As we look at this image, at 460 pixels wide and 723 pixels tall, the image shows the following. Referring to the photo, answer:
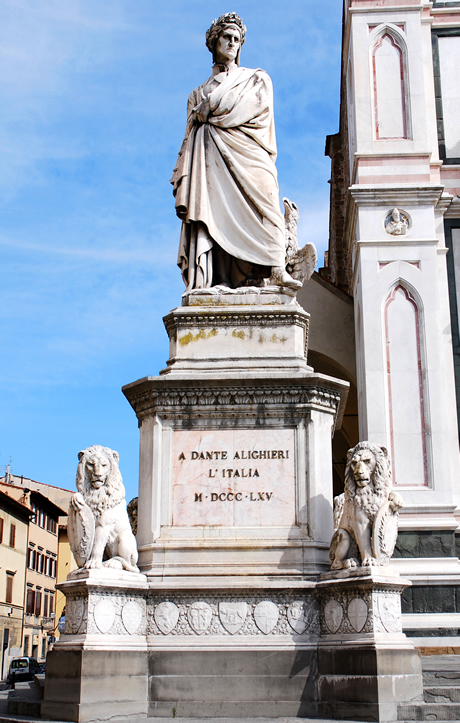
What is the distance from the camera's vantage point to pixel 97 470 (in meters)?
8.77

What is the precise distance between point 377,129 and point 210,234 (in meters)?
7.66

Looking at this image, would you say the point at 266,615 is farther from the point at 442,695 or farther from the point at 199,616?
the point at 442,695

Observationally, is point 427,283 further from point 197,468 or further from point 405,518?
point 197,468

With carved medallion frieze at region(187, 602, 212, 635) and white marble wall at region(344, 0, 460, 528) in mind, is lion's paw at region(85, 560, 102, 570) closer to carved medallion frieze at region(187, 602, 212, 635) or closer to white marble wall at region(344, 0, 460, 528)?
carved medallion frieze at region(187, 602, 212, 635)

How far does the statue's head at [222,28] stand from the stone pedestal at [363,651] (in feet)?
22.1

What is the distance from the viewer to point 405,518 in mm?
14461

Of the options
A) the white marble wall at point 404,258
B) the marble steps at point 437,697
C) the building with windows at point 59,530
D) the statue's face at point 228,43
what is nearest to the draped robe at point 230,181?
the statue's face at point 228,43

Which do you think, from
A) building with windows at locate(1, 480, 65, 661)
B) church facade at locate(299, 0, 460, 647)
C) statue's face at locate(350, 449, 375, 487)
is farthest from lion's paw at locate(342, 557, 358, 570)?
building with windows at locate(1, 480, 65, 661)

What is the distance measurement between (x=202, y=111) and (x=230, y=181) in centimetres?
100

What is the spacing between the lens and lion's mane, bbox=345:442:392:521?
8.59 m

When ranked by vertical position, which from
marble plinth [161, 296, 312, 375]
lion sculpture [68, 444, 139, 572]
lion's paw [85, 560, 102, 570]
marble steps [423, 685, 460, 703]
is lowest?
marble steps [423, 685, 460, 703]

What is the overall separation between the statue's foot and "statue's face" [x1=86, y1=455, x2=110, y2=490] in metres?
3.03

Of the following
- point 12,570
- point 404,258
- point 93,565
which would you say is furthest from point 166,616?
point 12,570

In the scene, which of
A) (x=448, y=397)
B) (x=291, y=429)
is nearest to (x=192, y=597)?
(x=291, y=429)
